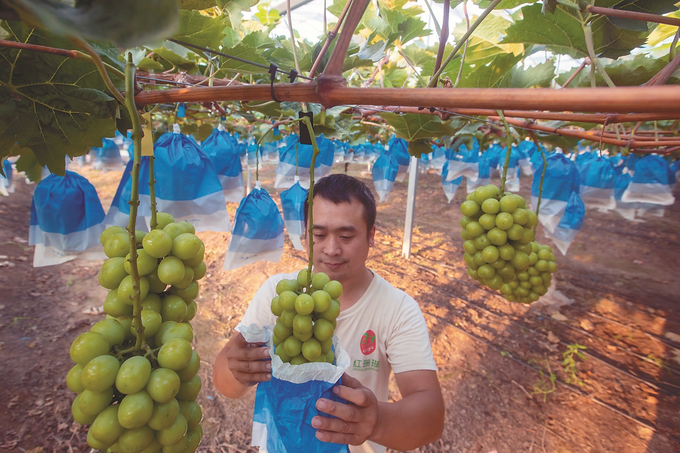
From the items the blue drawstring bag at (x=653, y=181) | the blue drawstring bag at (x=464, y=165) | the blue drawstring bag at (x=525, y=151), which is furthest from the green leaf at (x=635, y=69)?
the blue drawstring bag at (x=525, y=151)

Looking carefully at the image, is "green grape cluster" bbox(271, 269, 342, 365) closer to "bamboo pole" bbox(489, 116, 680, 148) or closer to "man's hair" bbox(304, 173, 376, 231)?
"man's hair" bbox(304, 173, 376, 231)

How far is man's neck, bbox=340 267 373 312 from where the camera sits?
1624mm

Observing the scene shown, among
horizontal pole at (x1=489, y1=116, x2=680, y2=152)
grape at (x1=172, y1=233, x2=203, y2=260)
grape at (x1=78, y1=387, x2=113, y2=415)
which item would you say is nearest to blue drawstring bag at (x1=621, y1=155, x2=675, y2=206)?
horizontal pole at (x1=489, y1=116, x2=680, y2=152)

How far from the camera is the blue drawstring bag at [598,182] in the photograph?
4.45 m

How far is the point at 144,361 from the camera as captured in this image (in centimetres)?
59

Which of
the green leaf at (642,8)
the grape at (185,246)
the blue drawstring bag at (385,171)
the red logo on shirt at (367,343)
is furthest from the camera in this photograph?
the blue drawstring bag at (385,171)

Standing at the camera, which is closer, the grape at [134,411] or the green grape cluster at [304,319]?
the grape at [134,411]

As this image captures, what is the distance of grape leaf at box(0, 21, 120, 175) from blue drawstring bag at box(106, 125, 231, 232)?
1017mm

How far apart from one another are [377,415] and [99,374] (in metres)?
0.78

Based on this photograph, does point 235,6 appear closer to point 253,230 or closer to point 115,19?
point 115,19

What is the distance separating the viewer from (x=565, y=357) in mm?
3814

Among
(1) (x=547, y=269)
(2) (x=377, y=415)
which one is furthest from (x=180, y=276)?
(1) (x=547, y=269)

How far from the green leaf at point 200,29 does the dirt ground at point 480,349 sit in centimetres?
297

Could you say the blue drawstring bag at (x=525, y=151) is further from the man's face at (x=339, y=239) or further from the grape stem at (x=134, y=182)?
the grape stem at (x=134, y=182)
